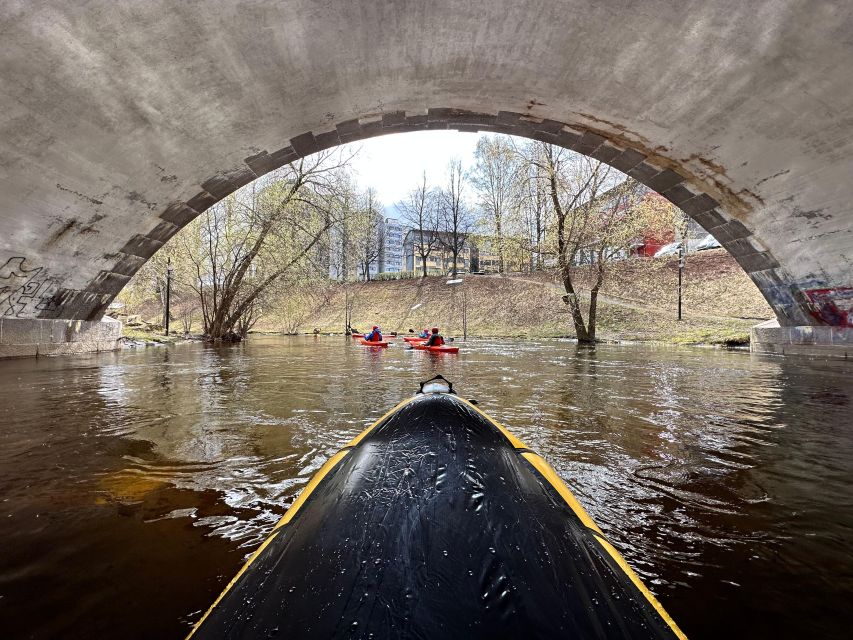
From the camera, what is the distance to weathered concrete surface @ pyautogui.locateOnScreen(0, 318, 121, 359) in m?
9.90

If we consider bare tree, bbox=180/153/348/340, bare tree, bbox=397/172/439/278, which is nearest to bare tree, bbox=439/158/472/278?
bare tree, bbox=397/172/439/278

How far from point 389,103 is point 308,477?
7802 mm

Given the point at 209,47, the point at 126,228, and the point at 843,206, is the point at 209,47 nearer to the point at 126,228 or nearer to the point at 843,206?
the point at 126,228

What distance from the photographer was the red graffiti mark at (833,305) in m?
10.3

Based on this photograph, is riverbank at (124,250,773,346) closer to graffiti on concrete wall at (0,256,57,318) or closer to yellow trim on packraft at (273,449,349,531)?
graffiti on concrete wall at (0,256,57,318)

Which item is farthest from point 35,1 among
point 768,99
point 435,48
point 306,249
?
point 306,249

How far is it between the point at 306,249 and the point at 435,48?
14.1m

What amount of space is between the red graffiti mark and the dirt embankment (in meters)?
7.88

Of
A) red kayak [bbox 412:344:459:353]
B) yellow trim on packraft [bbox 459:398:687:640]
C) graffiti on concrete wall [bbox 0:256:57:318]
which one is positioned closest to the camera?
yellow trim on packraft [bbox 459:398:687:640]

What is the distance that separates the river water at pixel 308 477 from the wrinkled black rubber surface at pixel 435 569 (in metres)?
0.78

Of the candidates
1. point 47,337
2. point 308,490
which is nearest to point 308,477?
point 308,490

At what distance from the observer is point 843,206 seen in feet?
27.7

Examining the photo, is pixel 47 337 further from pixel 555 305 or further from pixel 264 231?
pixel 555 305

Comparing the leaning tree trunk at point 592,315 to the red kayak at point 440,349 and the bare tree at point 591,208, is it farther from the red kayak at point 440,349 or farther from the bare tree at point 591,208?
the red kayak at point 440,349
